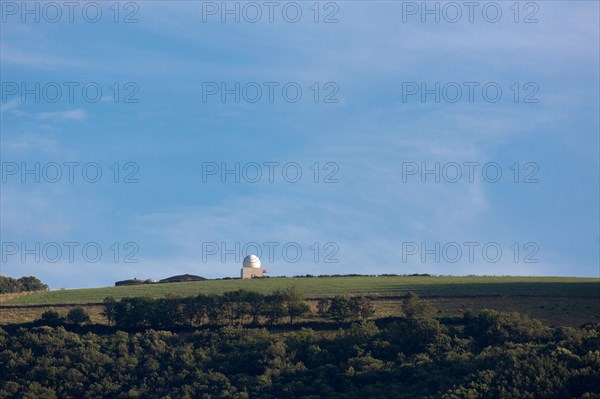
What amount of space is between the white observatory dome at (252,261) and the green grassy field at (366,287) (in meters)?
4.21

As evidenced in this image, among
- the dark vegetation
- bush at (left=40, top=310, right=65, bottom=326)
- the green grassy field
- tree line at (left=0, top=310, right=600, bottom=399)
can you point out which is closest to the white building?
the green grassy field

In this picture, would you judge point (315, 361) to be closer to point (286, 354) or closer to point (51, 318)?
point (286, 354)

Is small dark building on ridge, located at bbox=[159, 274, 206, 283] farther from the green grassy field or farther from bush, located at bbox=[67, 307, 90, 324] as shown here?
bush, located at bbox=[67, 307, 90, 324]

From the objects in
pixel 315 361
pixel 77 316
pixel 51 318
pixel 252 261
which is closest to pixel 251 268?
pixel 252 261

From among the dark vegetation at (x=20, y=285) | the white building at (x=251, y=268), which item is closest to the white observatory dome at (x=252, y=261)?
the white building at (x=251, y=268)

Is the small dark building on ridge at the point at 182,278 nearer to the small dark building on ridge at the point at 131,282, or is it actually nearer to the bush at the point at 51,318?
the small dark building on ridge at the point at 131,282

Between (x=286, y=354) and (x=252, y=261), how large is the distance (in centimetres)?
3685

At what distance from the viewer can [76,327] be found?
229ft

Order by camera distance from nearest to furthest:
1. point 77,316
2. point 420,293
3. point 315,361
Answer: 1. point 315,361
2. point 77,316
3. point 420,293

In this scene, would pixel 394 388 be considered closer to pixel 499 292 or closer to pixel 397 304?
pixel 397 304

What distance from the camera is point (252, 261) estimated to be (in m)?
97.7

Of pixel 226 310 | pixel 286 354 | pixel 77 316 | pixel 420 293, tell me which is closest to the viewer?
pixel 286 354

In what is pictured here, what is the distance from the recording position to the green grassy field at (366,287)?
8150 cm

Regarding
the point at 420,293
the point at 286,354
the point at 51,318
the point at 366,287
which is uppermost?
the point at 366,287
